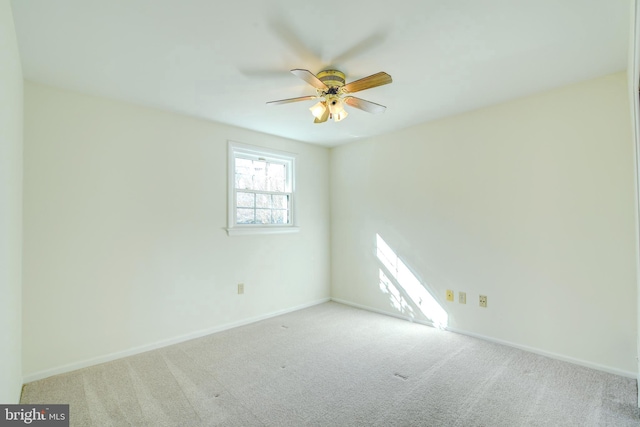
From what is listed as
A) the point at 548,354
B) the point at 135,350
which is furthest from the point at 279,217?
the point at 548,354

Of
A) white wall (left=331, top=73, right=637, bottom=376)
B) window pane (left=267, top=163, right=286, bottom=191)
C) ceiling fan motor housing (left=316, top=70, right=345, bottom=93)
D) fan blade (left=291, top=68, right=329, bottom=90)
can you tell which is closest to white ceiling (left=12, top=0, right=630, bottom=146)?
ceiling fan motor housing (left=316, top=70, right=345, bottom=93)

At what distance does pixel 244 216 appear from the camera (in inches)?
150

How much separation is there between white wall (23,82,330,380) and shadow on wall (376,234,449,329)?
1.51 m

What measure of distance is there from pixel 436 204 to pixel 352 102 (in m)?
1.70

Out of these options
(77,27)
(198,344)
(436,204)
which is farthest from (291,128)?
(198,344)

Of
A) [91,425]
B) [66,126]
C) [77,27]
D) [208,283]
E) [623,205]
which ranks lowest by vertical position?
[91,425]

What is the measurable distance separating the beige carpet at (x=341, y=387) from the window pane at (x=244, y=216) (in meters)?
1.40

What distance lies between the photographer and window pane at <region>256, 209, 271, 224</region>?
3.94 meters

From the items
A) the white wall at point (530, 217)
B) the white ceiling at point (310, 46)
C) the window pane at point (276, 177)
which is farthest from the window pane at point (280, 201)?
the white ceiling at point (310, 46)

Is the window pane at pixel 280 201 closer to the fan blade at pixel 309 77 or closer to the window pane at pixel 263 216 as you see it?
the window pane at pixel 263 216

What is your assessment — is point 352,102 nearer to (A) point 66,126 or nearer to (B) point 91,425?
(A) point 66,126

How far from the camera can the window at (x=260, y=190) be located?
3.65 meters

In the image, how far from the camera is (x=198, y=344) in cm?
304
